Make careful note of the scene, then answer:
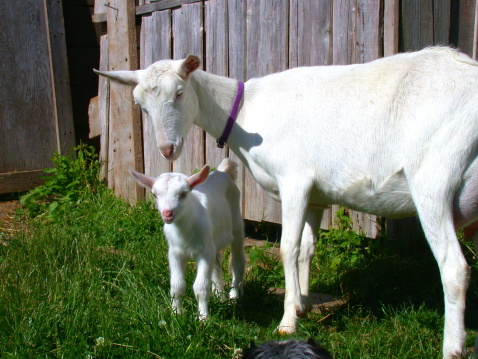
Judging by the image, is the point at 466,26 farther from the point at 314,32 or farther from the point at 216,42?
the point at 216,42

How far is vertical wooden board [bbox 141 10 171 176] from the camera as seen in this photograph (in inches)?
262

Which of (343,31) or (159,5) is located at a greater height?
(159,5)

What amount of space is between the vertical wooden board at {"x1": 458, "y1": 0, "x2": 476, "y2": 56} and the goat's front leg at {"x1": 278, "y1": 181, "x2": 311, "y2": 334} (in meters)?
2.25

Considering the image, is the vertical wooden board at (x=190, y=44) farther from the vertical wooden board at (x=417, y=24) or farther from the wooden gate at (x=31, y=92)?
the wooden gate at (x=31, y=92)

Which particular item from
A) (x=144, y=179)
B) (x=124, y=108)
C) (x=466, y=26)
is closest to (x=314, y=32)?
(x=466, y=26)

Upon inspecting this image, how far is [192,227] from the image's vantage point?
386 centimetres

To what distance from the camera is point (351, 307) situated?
4.26 metres

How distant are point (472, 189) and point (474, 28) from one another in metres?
2.38

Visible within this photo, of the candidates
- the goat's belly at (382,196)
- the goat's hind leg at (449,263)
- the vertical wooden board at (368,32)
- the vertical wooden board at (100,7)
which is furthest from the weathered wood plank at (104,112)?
the goat's hind leg at (449,263)

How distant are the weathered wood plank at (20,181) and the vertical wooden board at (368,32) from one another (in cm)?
527

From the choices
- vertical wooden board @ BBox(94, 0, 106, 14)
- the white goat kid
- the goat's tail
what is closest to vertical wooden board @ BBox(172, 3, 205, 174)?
the goat's tail

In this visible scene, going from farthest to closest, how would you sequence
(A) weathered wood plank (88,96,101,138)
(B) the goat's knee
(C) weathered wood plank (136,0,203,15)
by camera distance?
(A) weathered wood plank (88,96,101,138) → (C) weathered wood plank (136,0,203,15) → (B) the goat's knee

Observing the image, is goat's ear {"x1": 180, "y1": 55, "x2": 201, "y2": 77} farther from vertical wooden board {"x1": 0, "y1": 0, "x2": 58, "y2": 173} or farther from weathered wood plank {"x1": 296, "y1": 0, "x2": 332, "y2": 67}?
vertical wooden board {"x1": 0, "y1": 0, "x2": 58, "y2": 173}

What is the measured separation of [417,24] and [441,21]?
0.25m
